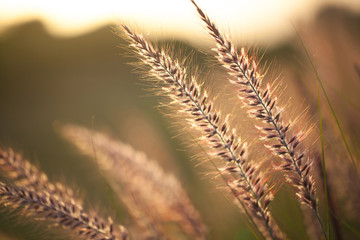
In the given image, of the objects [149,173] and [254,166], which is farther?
[149,173]

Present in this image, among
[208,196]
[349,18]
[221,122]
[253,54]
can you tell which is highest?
[349,18]

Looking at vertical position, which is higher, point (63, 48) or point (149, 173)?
point (63, 48)

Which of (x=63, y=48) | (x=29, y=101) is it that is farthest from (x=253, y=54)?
(x=63, y=48)

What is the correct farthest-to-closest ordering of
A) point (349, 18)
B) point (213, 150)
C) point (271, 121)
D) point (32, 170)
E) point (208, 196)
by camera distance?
point (208, 196) → point (349, 18) → point (32, 170) → point (213, 150) → point (271, 121)

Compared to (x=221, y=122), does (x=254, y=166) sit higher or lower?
lower

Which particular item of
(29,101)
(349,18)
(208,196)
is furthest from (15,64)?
(349,18)

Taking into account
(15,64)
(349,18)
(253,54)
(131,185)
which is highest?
(15,64)

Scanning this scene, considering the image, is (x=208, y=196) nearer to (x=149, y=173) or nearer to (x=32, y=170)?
(x=149, y=173)

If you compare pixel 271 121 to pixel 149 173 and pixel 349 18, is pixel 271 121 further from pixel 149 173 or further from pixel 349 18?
pixel 349 18

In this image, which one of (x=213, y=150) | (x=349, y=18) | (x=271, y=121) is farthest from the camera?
(x=349, y=18)
